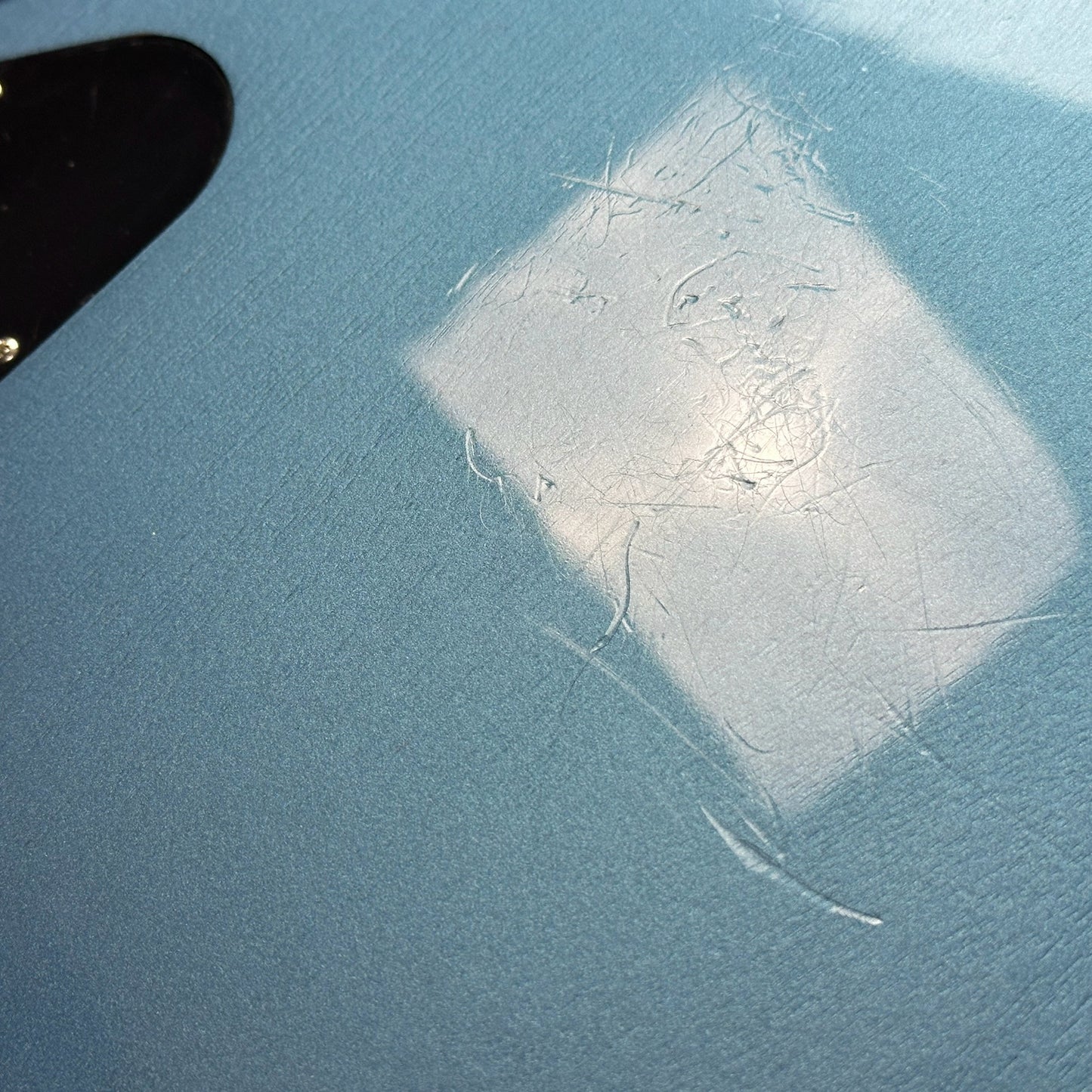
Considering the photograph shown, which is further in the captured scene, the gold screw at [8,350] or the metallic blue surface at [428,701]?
the gold screw at [8,350]

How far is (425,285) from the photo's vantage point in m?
1.16

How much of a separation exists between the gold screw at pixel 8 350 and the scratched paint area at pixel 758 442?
0.52m

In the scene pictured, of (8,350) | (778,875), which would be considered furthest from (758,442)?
(8,350)

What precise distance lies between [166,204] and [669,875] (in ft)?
3.39

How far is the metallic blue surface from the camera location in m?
0.89

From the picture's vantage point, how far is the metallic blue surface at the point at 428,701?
888 millimetres

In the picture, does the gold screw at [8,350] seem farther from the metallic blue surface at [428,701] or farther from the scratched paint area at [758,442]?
the scratched paint area at [758,442]

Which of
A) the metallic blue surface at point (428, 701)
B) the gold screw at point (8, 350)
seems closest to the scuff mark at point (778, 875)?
the metallic blue surface at point (428, 701)

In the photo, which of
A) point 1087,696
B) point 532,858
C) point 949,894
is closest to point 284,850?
point 532,858

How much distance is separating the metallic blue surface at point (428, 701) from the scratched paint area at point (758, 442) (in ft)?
0.13

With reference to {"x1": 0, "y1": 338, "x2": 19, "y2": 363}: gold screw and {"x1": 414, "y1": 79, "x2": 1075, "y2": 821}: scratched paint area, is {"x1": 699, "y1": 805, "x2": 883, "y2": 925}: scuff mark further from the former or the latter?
{"x1": 0, "y1": 338, "x2": 19, "y2": 363}: gold screw

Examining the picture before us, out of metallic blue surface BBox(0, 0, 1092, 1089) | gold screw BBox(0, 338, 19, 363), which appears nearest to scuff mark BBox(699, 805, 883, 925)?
metallic blue surface BBox(0, 0, 1092, 1089)

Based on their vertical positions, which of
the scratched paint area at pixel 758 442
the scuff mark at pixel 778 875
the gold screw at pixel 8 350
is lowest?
the scuff mark at pixel 778 875

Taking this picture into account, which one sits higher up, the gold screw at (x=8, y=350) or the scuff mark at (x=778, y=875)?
the gold screw at (x=8, y=350)
